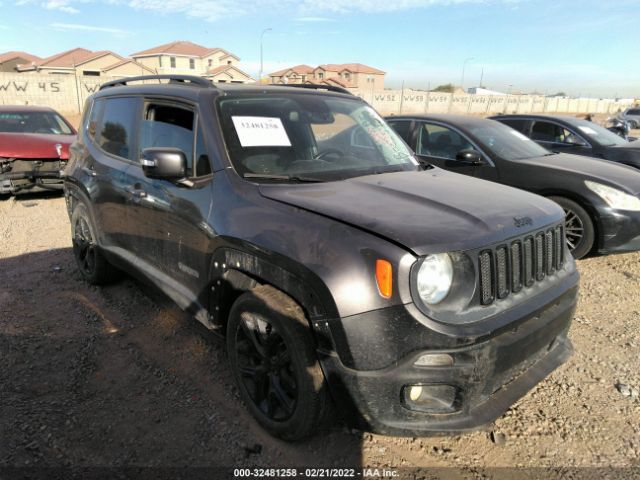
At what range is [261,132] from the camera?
2.93 meters

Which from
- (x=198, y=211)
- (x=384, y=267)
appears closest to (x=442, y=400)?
(x=384, y=267)

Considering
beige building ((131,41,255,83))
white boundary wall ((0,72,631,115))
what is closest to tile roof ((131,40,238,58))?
beige building ((131,41,255,83))

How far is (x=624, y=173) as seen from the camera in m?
5.54

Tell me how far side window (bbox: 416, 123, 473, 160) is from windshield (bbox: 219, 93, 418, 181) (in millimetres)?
2672

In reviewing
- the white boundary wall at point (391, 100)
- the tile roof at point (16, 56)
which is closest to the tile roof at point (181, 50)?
the tile roof at point (16, 56)

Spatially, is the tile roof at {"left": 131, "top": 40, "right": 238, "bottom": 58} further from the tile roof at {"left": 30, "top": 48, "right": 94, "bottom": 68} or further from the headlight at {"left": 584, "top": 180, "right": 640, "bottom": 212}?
the headlight at {"left": 584, "top": 180, "right": 640, "bottom": 212}

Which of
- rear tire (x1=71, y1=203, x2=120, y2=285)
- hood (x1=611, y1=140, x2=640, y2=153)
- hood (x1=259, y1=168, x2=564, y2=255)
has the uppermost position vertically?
hood (x1=259, y1=168, x2=564, y2=255)

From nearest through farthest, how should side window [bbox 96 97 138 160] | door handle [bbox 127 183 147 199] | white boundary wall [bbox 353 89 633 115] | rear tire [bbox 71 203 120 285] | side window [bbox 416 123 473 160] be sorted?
1. door handle [bbox 127 183 147 199]
2. side window [bbox 96 97 138 160]
3. rear tire [bbox 71 203 120 285]
4. side window [bbox 416 123 473 160]
5. white boundary wall [bbox 353 89 633 115]

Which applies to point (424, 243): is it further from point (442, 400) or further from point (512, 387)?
point (512, 387)

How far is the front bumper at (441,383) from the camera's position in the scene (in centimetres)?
199

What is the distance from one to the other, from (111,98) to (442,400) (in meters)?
3.70

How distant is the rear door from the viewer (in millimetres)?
7738

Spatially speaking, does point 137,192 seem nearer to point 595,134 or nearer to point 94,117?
point 94,117

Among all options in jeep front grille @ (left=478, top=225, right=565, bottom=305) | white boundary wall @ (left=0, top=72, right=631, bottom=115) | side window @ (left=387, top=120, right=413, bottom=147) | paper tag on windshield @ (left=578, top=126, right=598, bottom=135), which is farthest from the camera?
white boundary wall @ (left=0, top=72, right=631, bottom=115)
